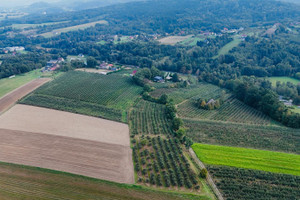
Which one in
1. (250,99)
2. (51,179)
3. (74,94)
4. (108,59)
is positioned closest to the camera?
(51,179)

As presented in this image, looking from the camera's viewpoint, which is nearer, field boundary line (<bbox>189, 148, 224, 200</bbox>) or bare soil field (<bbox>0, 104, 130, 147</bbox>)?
field boundary line (<bbox>189, 148, 224, 200</bbox>)

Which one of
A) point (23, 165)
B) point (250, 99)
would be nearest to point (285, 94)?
point (250, 99)

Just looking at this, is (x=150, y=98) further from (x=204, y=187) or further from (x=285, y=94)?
(x=285, y=94)

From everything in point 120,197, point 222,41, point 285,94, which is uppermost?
point 222,41

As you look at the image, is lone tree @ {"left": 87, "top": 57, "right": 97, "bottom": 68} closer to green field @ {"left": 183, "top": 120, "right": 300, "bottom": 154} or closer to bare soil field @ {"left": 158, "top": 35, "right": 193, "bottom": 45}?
bare soil field @ {"left": 158, "top": 35, "right": 193, "bottom": 45}

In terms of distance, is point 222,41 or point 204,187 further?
point 222,41

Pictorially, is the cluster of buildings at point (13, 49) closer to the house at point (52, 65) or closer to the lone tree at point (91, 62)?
the house at point (52, 65)

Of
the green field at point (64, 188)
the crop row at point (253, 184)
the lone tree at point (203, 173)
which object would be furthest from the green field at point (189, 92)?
the green field at point (64, 188)

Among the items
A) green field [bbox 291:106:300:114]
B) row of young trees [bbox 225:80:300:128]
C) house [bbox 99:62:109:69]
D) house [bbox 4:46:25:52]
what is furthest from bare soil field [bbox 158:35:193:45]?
house [bbox 4:46:25:52]
